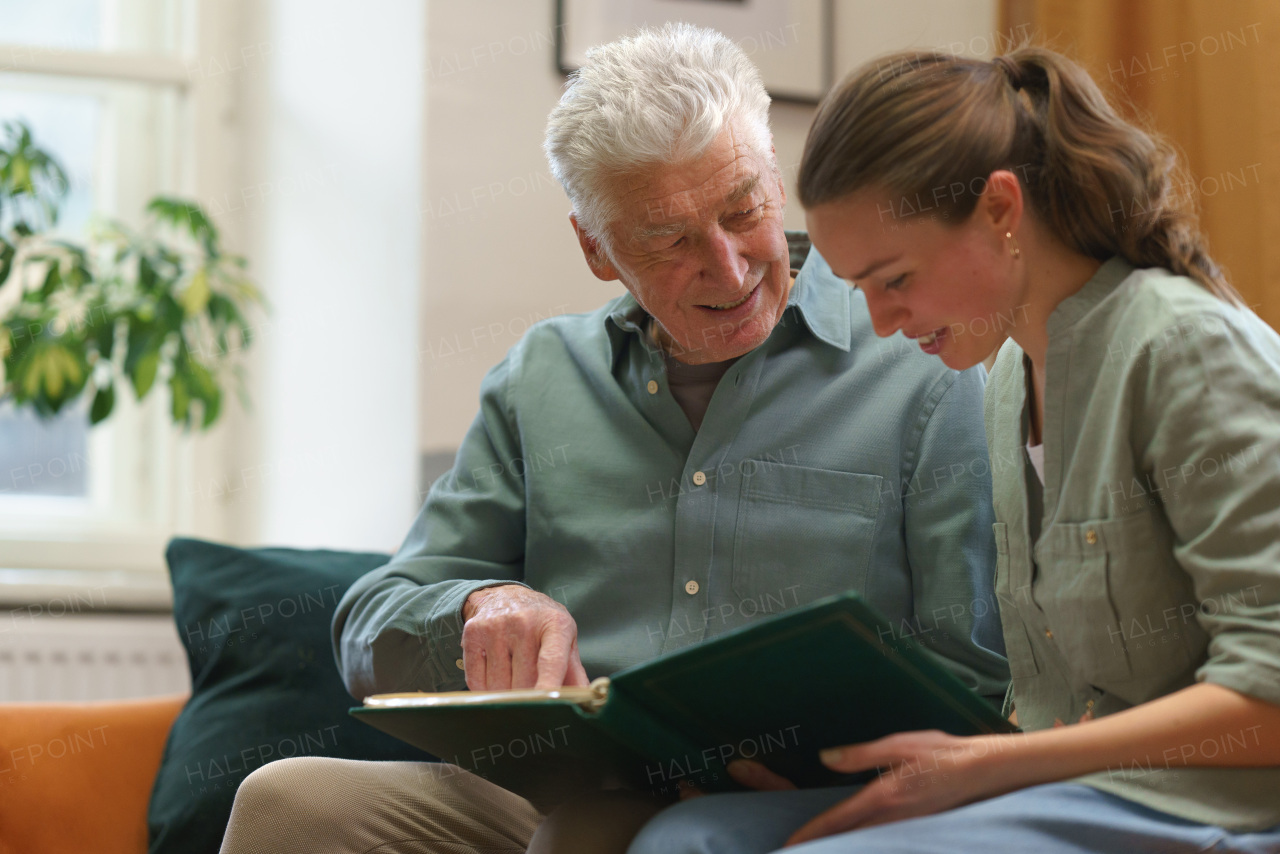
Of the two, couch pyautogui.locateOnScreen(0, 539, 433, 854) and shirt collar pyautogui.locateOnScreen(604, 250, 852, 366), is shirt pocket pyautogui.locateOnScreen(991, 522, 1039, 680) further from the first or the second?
couch pyautogui.locateOnScreen(0, 539, 433, 854)

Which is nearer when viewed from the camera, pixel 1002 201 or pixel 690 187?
pixel 1002 201

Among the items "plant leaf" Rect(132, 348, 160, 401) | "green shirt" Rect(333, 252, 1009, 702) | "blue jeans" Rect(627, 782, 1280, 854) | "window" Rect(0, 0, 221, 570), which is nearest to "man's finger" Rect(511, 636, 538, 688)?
"green shirt" Rect(333, 252, 1009, 702)

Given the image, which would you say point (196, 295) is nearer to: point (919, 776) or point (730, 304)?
point (730, 304)

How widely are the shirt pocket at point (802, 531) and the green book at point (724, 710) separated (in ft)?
0.95

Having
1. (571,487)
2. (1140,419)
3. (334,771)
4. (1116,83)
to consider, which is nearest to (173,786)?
(334,771)

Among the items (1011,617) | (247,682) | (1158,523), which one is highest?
(1158,523)

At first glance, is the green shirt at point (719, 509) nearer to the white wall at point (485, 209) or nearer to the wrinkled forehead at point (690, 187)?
the wrinkled forehead at point (690, 187)

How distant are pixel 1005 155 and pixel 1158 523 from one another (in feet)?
0.99

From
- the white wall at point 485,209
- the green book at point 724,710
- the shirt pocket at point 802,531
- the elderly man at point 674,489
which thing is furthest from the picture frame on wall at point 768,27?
the green book at point 724,710

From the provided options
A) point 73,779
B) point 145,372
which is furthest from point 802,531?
point 145,372

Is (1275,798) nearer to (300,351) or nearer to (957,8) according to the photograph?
(957,8)

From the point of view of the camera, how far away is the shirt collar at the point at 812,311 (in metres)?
1.42

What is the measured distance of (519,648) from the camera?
1213mm

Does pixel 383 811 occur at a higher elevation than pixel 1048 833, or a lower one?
lower
